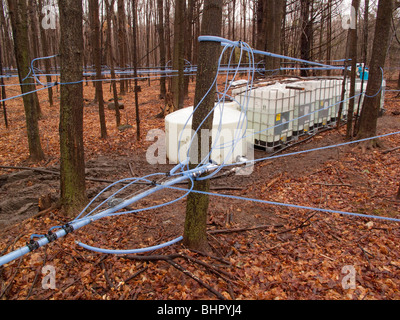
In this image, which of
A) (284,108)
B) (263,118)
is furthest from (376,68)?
(263,118)

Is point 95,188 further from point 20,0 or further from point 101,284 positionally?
point 20,0

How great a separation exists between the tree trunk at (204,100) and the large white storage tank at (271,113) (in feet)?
16.6

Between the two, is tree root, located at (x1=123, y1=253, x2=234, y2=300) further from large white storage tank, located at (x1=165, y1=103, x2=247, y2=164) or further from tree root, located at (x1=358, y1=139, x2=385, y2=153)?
tree root, located at (x1=358, y1=139, x2=385, y2=153)

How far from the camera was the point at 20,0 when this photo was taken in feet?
24.4

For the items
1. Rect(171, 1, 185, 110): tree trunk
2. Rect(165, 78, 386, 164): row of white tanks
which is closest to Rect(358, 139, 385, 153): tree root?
Rect(165, 78, 386, 164): row of white tanks

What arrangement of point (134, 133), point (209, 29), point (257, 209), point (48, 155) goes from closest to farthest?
point (209, 29)
point (257, 209)
point (48, 155)
point (134, 133)

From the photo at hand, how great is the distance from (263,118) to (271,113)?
0.29 metres

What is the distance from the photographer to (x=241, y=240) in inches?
190

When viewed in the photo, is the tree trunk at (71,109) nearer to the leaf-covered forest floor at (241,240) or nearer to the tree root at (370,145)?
the leaf-covered forest floor at (241,240)

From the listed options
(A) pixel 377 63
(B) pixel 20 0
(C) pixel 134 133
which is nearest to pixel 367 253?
(A) pixel 377 63

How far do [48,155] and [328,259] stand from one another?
27.1 feet

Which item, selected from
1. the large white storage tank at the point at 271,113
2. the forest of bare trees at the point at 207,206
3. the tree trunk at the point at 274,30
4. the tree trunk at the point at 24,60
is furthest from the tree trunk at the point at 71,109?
the tree trunk at the point at 274,30

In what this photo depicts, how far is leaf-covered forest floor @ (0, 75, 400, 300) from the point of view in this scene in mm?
3686

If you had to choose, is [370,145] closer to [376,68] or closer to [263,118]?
[376,68]
